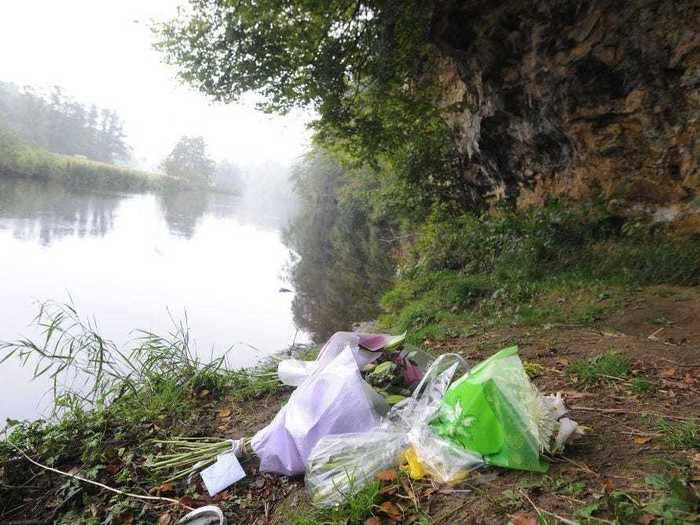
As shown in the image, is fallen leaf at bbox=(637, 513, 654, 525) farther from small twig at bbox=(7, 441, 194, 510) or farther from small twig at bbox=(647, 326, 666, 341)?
small twig at bbox=(647, 326, 666, 341)

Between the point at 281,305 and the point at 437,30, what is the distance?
6160 millimetres

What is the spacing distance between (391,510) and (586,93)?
6.94 metres

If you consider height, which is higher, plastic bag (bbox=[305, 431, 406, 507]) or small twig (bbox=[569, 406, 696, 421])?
small twig (bbox=[569, 406, 696, 421])

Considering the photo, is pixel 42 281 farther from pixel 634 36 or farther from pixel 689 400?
pixel 634 36

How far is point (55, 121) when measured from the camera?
50.7 m

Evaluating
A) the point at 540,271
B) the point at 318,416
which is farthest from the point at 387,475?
the point at 540,271

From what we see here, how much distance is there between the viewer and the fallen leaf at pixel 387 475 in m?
1.96

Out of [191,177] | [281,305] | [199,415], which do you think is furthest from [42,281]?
[191,177]

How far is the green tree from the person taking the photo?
62094mm

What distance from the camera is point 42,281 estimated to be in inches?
319

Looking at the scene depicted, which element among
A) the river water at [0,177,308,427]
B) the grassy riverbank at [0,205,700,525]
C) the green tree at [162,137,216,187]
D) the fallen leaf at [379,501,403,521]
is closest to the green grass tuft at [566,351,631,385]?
the grassy riverbank at [0,205,700,525]

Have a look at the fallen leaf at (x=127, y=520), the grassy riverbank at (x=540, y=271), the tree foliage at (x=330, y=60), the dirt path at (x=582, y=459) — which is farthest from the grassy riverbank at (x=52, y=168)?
the fallen leaf at (x=127, y=520)

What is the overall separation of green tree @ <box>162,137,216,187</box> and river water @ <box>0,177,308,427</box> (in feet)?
160

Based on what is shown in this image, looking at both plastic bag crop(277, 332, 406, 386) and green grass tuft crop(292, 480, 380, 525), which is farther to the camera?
plastic bag crop(277, 332, 406, 386)
